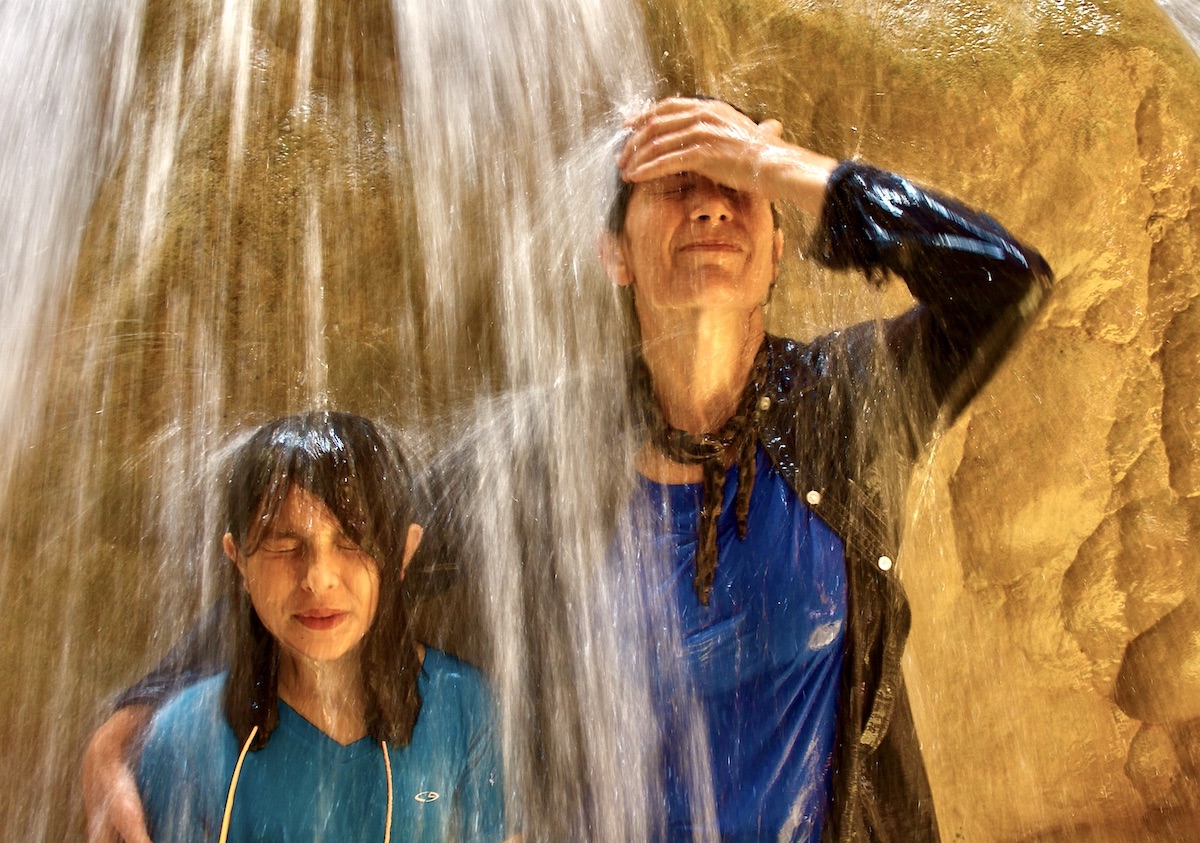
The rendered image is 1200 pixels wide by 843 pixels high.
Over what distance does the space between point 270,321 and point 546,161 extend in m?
0.86

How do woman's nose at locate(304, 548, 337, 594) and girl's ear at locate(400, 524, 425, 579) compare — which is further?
girl's ear at locate(400, 524, 425, 579)

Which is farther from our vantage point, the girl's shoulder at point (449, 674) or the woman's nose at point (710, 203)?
the woman's nose at point (710, 203)

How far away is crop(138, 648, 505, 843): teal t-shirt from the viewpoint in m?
2.10

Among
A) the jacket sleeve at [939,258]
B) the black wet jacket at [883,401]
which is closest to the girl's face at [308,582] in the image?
the black wet jacket at [883,401]

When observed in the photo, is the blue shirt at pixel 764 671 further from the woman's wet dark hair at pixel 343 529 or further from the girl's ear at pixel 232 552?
the girl's ear at pixel 232 552

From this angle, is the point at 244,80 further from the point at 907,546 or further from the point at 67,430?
the point at 907,546

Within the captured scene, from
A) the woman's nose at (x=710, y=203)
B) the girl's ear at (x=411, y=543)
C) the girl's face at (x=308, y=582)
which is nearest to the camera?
the girl's face at (x=308, y=582)

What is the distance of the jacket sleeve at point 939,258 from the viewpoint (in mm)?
2193

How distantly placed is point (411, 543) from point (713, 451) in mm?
696

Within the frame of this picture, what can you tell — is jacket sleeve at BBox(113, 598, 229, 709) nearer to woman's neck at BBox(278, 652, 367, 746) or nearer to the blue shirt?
woman's neck at BBox(278, 652, 367, 746)

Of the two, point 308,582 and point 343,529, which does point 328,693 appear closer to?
point 308,582

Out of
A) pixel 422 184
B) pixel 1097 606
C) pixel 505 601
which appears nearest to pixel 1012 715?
pixel 1097 606

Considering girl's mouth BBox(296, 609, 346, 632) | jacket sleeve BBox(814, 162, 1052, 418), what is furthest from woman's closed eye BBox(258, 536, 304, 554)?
jacket sleeve BBox(814, 162, 1052, 418)

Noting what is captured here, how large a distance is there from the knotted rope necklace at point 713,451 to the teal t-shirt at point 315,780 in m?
0.59
